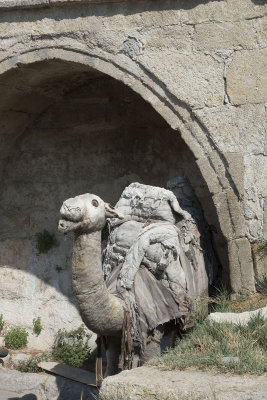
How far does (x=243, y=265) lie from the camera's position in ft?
20.4

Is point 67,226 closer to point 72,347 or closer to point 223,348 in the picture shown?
point 223,348

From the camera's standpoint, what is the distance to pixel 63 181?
7.86 m

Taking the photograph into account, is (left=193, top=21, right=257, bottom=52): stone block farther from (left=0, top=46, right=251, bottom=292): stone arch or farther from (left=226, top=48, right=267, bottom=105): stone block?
(left=0, top=46, right=251, bottom=292): stone arch

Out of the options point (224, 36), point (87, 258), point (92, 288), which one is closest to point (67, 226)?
point (87, 258)

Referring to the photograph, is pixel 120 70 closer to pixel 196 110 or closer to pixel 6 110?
pixel 196 110

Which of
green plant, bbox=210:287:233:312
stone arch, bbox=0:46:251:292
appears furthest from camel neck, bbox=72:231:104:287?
stone arch, bbox=0:46:251:292

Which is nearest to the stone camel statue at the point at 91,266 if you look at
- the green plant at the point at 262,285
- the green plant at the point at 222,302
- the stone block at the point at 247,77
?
the green plant at the point at 222,302

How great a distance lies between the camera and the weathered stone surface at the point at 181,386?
168 inches

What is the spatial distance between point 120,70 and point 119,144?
1318 mm

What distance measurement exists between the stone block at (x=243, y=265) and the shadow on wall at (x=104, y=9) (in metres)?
1.75

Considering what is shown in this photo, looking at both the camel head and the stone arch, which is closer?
the camel head

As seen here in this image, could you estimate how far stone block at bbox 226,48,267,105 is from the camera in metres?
6.16

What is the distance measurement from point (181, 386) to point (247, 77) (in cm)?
261

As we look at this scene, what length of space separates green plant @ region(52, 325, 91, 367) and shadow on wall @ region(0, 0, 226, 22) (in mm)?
2674
